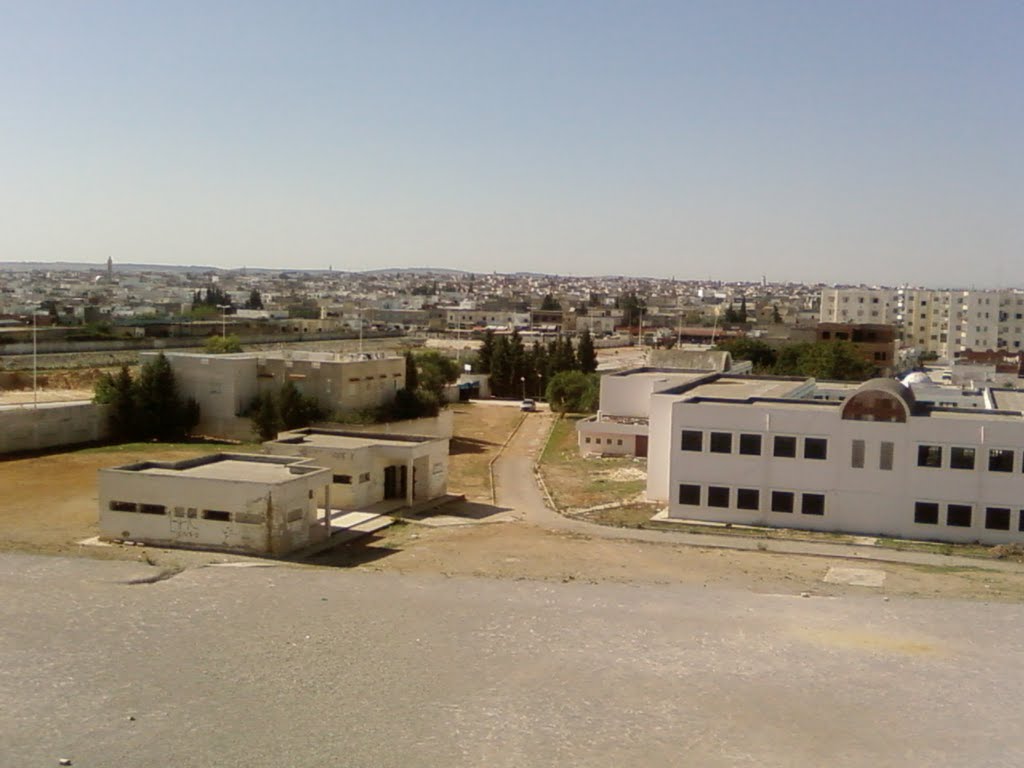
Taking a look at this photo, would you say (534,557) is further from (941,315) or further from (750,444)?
(941,315)

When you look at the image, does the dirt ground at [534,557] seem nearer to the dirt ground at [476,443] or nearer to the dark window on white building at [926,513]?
the dark window on white building at [926,513]

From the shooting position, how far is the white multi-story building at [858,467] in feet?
87.9

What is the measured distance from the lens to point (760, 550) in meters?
25.8

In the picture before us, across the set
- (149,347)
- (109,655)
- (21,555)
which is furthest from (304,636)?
(149,347)

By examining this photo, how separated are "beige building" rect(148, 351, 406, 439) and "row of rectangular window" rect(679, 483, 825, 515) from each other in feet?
56.9

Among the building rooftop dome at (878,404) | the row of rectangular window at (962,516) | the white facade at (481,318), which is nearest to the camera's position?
the row of rectangular window at (962,516)

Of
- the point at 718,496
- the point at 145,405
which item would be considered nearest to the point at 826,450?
the point at 718,496

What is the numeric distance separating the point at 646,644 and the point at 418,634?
11.9 ft

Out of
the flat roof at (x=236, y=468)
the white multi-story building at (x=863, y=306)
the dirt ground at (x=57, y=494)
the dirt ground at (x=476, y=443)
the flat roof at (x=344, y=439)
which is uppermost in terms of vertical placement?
the white multi-story building at (x=863, y=306)

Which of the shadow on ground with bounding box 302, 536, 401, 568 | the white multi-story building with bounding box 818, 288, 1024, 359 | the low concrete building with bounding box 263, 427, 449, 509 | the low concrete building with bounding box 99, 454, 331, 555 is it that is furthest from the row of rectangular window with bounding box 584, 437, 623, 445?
the white multi-story building with bounding box 818, 288, 1024, 359

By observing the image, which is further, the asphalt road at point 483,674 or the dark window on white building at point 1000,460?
the dark window on white building at point 1000,460

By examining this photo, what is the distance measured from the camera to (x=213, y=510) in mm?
A: 23781

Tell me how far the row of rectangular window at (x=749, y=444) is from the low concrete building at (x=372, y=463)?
6.96 m

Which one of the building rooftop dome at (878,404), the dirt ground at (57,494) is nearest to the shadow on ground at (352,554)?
the dirt ground at (57,494)
